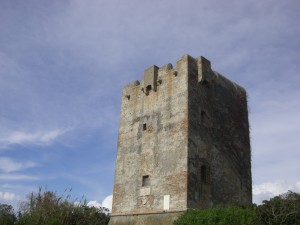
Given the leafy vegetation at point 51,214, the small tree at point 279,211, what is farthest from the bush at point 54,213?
the small tree at point 279,211

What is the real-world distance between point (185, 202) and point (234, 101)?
7779mm

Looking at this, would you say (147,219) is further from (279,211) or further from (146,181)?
(279,211)

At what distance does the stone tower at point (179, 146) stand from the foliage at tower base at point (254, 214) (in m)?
1.47

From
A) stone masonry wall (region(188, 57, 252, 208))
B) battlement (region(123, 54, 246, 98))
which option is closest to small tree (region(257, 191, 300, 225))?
stone masonry wall (region(188, 57, 252, 208))

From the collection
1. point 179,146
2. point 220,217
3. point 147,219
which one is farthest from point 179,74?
point 220,217

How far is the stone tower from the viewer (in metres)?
17.4

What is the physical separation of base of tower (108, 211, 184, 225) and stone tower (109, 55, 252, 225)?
5 cm

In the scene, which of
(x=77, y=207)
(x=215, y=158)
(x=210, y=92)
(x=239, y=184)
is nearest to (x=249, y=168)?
(x=239, y=184)

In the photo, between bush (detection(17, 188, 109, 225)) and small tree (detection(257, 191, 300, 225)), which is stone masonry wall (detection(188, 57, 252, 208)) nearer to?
small tree (detection(257, 191, 300, 225))

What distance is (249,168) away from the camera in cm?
2112

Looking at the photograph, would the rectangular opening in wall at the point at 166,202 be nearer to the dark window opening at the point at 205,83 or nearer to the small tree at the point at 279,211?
the small tree at the point at 279,211

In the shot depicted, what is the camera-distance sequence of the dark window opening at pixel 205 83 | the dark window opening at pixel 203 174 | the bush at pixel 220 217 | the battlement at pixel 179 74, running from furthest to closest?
→ 1. the dark window opening at pixel 205 83
2. the battlement at pixel 179 74
3. the dark window opening at pixel 203 174
4. the bush at pixel 220 217

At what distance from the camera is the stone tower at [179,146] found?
685 inches

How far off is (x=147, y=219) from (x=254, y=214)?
17.4 feet
